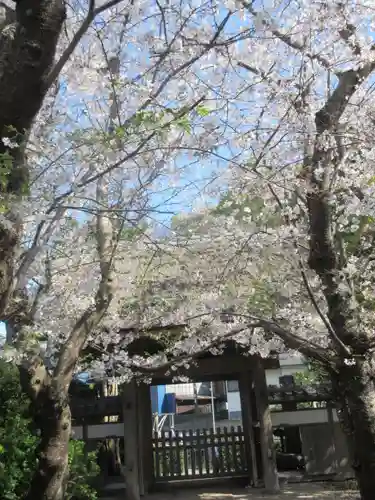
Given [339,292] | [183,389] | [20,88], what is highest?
[183,389]

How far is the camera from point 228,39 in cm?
344

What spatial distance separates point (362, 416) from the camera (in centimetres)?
370

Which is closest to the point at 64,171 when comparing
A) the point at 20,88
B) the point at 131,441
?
the point at 20,88

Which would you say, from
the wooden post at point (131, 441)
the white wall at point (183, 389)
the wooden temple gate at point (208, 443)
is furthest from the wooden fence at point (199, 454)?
the white wall at point (183, 389)

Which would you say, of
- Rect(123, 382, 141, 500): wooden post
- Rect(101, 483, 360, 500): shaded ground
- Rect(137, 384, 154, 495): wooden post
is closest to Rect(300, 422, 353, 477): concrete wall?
Rect(101, 483, 360, 500): shaded ground

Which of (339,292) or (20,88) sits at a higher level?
(20,88)

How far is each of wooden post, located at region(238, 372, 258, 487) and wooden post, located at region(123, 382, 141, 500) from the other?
2070mm

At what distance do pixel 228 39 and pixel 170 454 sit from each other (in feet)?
27.2

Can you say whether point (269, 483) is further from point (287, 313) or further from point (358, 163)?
point (358, 163)

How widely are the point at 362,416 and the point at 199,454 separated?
695cm

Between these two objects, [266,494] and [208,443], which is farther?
[208,443]

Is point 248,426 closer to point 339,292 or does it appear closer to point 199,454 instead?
point 199,454

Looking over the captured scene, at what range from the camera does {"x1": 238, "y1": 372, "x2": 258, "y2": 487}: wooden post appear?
9305mm

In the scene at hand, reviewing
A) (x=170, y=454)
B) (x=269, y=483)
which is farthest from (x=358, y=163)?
(x=170, y=454)
